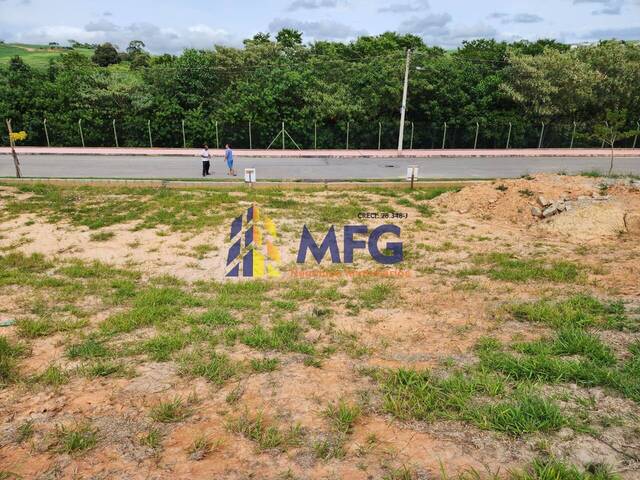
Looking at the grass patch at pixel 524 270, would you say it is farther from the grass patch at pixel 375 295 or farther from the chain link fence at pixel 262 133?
the chain link fence at pixel 262 133

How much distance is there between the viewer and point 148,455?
3.65 metres

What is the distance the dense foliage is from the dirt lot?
18522 millimetres

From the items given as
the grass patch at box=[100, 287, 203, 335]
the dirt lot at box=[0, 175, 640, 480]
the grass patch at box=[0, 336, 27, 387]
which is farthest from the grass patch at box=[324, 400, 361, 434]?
the grass patch at box=[0, 336, 27, 387]

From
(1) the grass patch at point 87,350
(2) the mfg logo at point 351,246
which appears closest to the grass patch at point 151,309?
(1) the grass patch at point 87,350

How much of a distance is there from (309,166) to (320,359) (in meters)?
18.1

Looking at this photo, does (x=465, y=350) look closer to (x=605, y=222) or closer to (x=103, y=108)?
(x=605, y=222)

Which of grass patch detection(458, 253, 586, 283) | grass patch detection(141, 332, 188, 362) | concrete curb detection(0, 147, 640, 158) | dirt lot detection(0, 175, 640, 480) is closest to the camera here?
dirt lot detection(0, 175, 640, 480)

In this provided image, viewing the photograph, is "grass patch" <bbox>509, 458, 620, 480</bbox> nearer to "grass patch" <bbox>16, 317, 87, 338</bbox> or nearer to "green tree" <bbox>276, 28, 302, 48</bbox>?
"grass patch" <bbox>16, 317, 87, 338</bbox>

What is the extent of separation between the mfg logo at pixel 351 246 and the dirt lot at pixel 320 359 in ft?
0.78

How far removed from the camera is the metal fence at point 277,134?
89.6 feet

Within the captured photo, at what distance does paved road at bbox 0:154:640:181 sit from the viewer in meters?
19.8

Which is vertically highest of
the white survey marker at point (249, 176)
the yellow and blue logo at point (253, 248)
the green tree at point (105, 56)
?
the green tree at point (105, 56)

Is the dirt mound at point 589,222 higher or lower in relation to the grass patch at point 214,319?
higher

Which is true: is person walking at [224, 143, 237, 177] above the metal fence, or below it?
below
